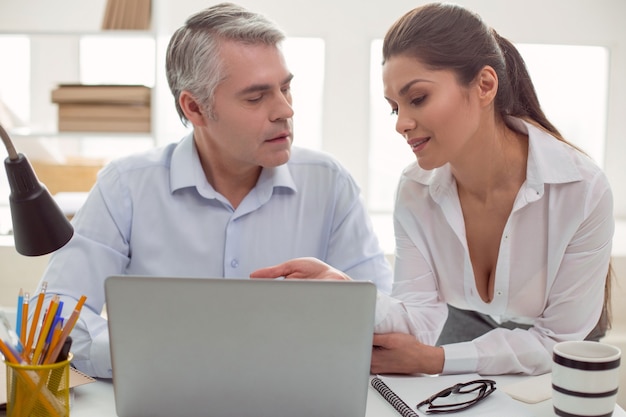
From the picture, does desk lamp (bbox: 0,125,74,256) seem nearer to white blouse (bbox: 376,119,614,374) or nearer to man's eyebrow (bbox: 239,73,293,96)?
white blouse (bbox: 376,119,614,374)

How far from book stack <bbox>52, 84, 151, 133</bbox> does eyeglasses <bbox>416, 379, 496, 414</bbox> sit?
81.6 inches

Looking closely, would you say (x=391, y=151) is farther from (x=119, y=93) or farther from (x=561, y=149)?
(x=561, y=149)

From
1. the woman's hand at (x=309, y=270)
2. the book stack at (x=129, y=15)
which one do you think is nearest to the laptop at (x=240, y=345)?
the woman's hand at (x=309, y=270)

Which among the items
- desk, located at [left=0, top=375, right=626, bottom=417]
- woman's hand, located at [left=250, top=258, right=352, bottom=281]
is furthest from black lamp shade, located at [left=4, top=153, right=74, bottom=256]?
woman's hand, located at [left=250, top=258, right=352, bottom=281]

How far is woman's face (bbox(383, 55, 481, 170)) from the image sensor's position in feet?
5.03

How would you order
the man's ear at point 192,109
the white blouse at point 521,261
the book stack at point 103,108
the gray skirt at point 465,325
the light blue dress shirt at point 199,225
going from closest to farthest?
the white blouse at point 521,261, the light blue dress shirt at point 199,225, the man's ear at point 192,109, the gray skirt at point 465,325, the book stack at point 103,108

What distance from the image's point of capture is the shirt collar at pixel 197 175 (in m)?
1.76

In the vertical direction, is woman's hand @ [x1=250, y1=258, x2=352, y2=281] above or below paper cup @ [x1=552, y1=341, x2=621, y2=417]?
above

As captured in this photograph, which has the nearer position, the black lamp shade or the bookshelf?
the black lamp shade

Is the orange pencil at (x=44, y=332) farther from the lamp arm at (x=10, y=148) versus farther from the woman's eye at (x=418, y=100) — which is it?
the woman's eye at (x=418, y=100)

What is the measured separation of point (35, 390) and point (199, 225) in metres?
0.80

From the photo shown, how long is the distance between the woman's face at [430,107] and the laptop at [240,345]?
648 millimetres

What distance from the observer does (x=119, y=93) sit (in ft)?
9.70

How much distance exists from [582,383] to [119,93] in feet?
7.59
